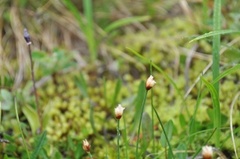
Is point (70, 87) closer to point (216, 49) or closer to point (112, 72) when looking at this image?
point (112, 72)

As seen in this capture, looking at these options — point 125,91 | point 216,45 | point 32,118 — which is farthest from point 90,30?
point 216,45

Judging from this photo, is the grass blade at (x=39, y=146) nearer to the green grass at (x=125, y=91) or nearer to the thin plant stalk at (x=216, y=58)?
the green grass at (x=125, y=91)

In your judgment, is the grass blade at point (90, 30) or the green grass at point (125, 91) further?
the grass blade at point (90, 30)

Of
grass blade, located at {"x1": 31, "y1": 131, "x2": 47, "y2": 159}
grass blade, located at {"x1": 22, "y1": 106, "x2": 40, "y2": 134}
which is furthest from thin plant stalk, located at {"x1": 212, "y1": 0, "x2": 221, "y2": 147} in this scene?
grass blade, located at {"x1": 22, "y1": 106, "x2": 40, "y2": 134}

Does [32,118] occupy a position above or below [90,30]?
below

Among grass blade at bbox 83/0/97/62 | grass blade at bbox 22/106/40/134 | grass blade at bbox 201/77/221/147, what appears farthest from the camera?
grass blade at bbox 83/0/97/62

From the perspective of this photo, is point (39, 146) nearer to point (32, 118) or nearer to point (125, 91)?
point (32, 118)

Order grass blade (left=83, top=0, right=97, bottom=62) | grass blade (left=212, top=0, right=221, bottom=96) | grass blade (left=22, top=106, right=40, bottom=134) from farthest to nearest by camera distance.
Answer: grass blade (left=83, top=0, right=97, bottom=62) → grass blade (left=22, top=106, right=40, bottom=134) → grass blade (left=212, top=0, right=221, bottom=96)

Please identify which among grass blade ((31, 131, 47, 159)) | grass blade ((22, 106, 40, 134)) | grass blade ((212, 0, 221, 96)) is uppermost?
grass blade ((212, 0, 221, 96))

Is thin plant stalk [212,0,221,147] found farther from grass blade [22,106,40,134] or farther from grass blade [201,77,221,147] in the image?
grass blade [22,106,40,134]

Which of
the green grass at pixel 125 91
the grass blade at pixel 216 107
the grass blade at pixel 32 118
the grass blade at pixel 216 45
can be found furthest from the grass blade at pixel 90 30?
the grass blade at pixel 216 107

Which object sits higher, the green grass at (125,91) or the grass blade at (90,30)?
the grass blade at (90,30)

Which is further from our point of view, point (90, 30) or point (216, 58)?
point (90, 30)
